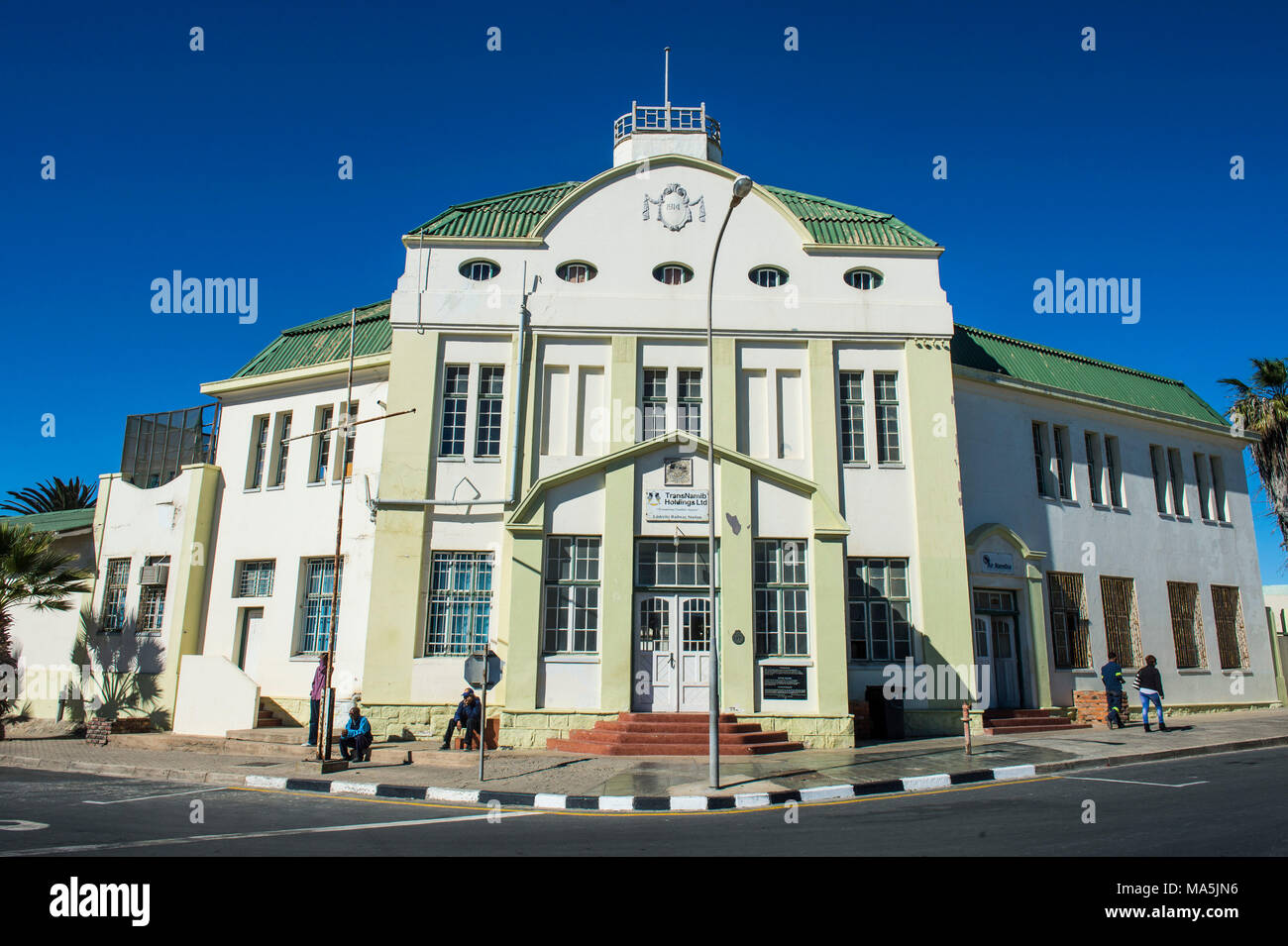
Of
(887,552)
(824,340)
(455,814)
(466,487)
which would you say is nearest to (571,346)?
(466,487)

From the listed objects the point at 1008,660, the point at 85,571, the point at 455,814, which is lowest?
the point at 455,814

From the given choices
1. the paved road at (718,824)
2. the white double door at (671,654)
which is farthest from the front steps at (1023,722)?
the white double door at (671,654)

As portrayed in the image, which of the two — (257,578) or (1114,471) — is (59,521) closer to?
(257,578)

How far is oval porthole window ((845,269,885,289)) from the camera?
20078 millimetres

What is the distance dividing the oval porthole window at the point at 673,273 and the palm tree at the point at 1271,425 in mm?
19465

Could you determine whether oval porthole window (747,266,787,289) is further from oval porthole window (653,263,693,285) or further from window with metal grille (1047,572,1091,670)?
window with metal grille (1047,572,1091,670)

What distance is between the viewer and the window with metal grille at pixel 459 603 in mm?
17812

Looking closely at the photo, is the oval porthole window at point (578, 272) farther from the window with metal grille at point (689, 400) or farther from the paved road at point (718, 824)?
the paved road at point (718, 824)

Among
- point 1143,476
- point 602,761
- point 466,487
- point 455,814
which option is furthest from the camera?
point 1143,476

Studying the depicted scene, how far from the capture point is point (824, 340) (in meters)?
19.5
